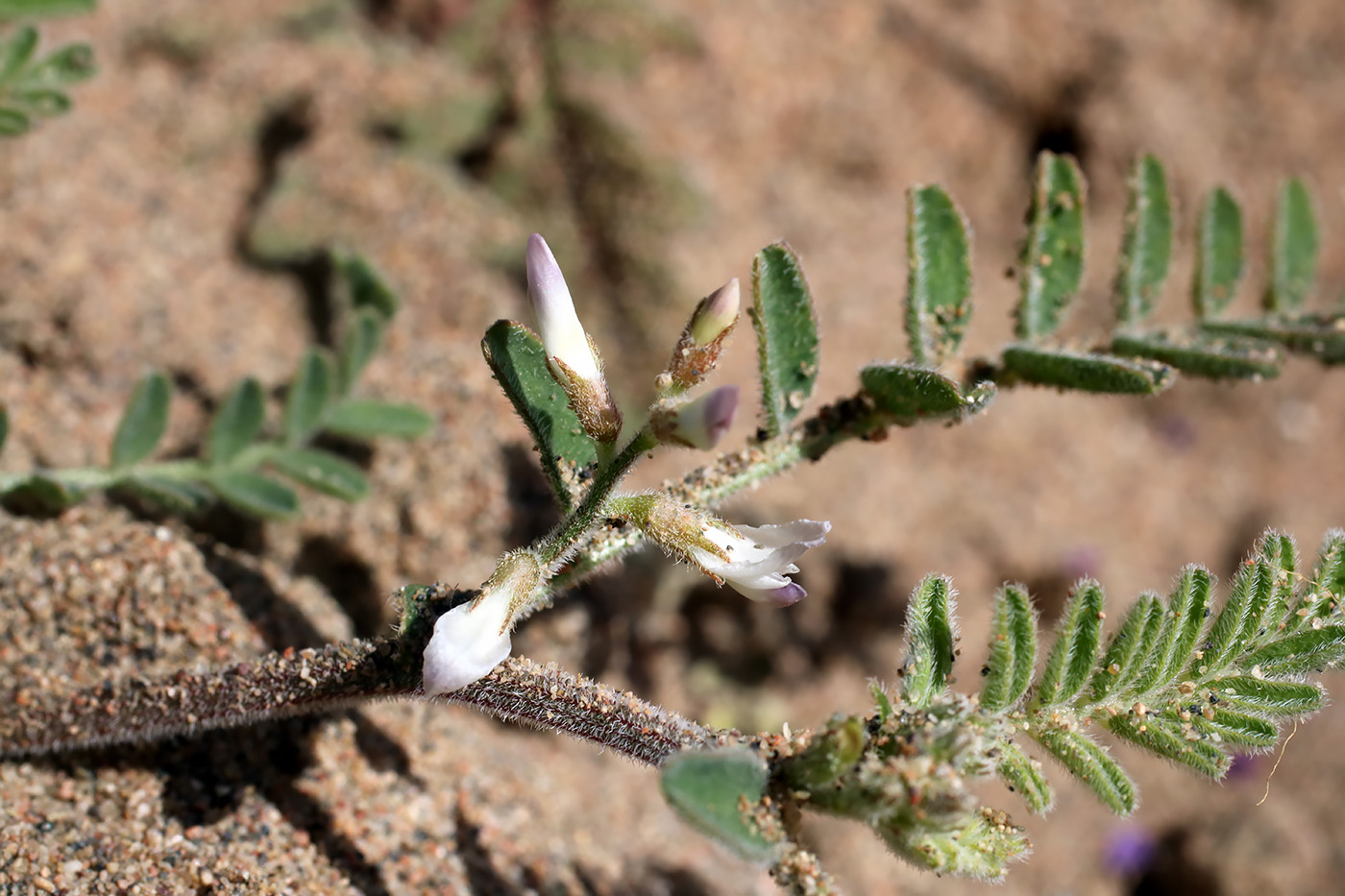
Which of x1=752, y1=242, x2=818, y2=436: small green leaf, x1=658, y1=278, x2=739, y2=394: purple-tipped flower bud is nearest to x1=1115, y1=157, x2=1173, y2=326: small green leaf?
x1=752, y1=242, x2=818, y2=436: small green leaf

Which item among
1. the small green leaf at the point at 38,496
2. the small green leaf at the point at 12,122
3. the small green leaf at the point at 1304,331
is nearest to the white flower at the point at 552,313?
the small green leaf at the point at 38,496

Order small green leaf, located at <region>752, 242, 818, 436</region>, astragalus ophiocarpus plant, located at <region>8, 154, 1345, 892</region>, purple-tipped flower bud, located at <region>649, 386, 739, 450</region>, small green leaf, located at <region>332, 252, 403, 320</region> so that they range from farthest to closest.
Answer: small green leaf, located at <region>332, 252, 403, 320</region> → small green leaf, located at <region>752, 242, 818, 436</region> → astragalus ophiocarpus plant, located at <region>8, 154, 1345, 892</region> → purple-tipped flower bud, located at <region>649, 386, 739, 450</region>

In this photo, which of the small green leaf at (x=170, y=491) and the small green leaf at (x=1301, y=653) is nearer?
the small green leaf at (x=1301, y=653)

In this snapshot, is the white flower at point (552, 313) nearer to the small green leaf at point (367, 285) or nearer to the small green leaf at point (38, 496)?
the small green leaf at point (38, 496)

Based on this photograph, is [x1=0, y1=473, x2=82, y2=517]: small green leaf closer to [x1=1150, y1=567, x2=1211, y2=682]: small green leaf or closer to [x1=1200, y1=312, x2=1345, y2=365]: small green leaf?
[x1=1150, y1=567, x2=1211, y2=682]: small green leaf

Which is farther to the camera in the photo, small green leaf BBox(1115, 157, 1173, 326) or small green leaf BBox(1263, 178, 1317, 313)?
small green leaf BBox(1263, 178, 1317, 313)
